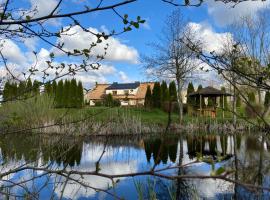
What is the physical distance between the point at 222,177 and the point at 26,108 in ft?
45.8

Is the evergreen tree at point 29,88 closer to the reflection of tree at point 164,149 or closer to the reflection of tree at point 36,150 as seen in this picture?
the reflection of tree at point 36,150

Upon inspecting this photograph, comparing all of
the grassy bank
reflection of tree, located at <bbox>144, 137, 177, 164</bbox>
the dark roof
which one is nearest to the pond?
reflection of tree, located at <bbox>144, 137, 177, 164</bbox>

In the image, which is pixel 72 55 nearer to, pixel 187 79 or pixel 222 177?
pixel 222 177

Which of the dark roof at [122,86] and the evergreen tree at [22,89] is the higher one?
the dark roof at [122,86]

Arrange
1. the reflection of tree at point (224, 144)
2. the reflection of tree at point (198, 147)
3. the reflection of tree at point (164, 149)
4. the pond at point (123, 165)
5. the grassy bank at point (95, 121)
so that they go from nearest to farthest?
the pond at point (123, 165) → the reflection of tree at point (224, 144) → the reflection of tree at point (164, 149) → the grassy bank at point (95, 121) → the reflection of tree at point (198, 147)

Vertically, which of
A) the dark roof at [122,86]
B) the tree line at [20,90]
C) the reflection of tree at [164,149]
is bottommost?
the reflection of tree at [164,149]

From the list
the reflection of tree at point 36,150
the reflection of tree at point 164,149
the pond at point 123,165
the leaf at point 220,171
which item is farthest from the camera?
the reflection of tree at point 164,149

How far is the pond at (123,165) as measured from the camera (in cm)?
237

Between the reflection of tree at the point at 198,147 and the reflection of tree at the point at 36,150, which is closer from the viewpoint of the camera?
the reflection of tree at the point at 36,150

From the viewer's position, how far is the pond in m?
2.37

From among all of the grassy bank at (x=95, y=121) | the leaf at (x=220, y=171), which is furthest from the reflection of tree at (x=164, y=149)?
the leaf at (x=220, y=171)

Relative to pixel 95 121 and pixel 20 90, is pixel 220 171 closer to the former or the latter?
pixel 20 90

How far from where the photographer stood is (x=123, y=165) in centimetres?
1129

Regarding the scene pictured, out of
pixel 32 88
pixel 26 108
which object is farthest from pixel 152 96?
pixel 32 88
